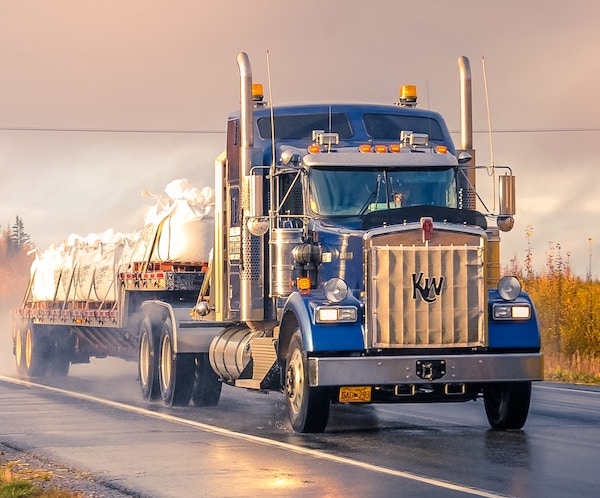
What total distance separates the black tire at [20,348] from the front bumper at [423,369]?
1649 cm

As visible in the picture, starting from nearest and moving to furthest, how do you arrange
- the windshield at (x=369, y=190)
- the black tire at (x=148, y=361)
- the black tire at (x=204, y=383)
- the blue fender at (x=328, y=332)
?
the blue fender at (x=328, y=332), the windshield at (x=369, y=190), the black tire at (x=204, y=383), the black tire at (x=148, y=361)

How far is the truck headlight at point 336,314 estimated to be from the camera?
15.0m

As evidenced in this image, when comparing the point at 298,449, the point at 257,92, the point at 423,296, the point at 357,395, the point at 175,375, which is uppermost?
the point at 257,92

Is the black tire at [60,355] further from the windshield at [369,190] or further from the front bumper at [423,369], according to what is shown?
the front bumper at [423,369]

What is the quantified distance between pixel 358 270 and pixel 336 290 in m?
0.60

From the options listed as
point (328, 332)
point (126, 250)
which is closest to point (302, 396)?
point (328, 332)

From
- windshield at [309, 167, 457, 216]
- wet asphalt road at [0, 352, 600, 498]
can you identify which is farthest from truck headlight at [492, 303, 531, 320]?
windshield at [309, 167, 457, 216]

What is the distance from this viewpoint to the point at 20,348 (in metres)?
31.1

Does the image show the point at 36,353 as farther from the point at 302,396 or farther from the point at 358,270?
the point at 358,270

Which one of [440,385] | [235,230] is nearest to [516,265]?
[235,230]

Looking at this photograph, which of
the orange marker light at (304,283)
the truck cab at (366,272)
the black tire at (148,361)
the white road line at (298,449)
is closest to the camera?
the white road line at (298,449)

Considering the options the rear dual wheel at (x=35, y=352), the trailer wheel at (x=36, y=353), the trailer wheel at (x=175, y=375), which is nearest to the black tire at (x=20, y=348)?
the rear dual wheel at (x=35, y=352)

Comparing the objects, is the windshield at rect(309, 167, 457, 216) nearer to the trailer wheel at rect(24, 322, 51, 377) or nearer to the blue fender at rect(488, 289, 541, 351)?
the blue fender at rect(488, 289, 541, 351)

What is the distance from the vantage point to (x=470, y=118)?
19.0 meters
